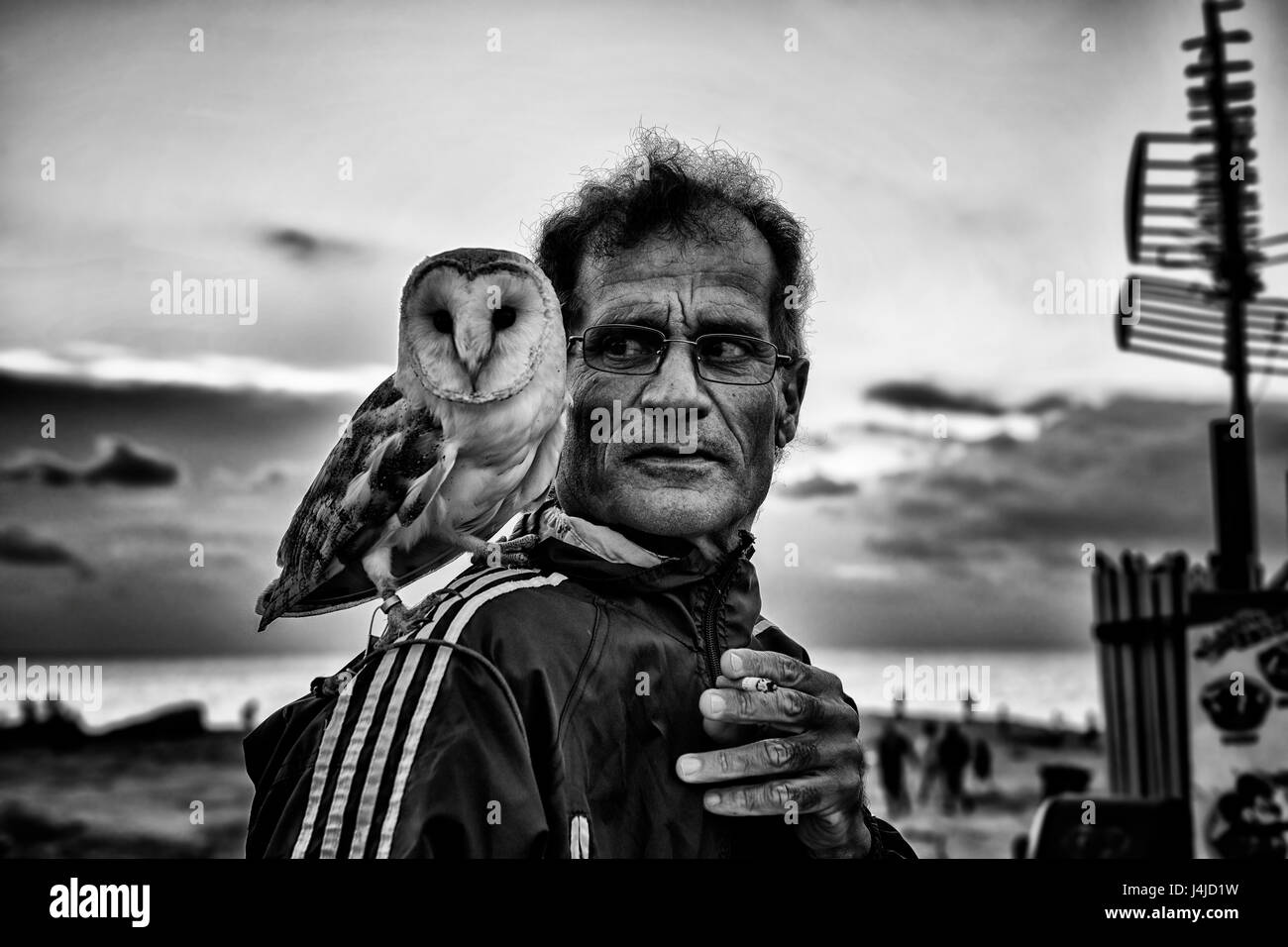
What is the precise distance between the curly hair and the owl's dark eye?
26 centimetres

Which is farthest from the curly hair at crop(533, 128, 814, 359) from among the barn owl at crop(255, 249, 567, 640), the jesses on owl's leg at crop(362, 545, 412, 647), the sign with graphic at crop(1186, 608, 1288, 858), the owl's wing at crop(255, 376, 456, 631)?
the sign with graphic at crop(1186, 608, 1288, 858)

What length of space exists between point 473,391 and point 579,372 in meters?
0.24

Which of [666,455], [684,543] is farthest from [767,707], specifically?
[666,455]

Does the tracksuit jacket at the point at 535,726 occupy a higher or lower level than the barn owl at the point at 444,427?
lower

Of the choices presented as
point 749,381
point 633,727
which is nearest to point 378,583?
point 633,727

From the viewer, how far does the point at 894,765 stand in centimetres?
387

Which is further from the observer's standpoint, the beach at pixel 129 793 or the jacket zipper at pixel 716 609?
the beach at pixel 129 793

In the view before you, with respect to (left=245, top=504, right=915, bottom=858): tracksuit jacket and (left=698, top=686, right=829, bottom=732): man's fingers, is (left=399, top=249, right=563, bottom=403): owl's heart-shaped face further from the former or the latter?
(left=698, top=686, right=829, bottom=732): man's fingers

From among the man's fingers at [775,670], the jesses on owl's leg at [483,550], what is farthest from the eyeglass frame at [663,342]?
the man's fingers at [775,670]

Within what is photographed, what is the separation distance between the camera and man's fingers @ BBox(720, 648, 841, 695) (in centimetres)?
236

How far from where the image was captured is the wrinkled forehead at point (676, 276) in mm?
2514

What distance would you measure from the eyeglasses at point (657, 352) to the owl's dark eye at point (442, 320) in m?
0.26

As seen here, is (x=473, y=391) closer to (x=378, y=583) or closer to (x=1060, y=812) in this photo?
(x=378, y=583)

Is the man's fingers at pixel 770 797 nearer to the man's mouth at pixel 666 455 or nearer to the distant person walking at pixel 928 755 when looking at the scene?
the man's mouth at pixel 666 455
